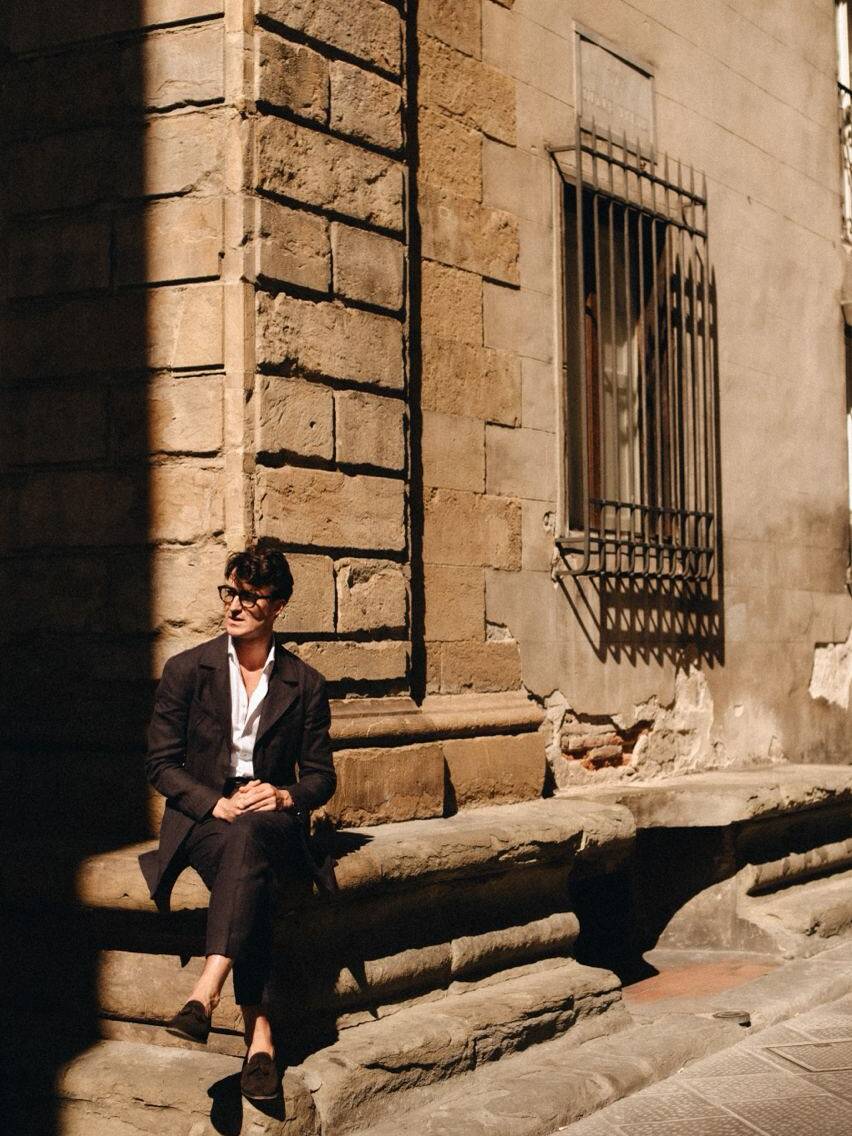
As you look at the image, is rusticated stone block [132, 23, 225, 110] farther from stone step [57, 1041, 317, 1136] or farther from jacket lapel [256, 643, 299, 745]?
stone step [57, 1041, 317, 1136]

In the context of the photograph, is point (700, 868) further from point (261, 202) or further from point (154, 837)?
point (261, 202)

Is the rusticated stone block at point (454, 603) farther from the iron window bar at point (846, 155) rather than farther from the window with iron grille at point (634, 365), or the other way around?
the iron window bar at point (846, 155)

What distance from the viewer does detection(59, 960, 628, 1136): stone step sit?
14.5 feet

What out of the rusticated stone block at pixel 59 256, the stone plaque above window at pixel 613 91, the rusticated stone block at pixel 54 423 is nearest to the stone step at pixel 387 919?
the rusticated stone block at pixel 54 423

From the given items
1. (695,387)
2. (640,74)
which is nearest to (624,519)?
(695,387)

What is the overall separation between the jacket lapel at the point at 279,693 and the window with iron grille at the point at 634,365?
8.15 ft

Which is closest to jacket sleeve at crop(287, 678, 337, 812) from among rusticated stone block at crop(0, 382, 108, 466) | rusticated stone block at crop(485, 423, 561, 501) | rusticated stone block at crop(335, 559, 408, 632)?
rusticated stone block at crop(335, 559, 408, 632)

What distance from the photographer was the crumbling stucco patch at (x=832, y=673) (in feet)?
30.9

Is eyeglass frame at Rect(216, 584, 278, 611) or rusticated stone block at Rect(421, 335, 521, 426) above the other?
rusticated stone block at Rect(421, 335, 521, 426)

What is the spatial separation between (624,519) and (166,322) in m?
Answer: 2.95

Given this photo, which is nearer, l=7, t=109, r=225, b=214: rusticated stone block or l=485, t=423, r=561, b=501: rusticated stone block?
l=7, t=109, r=225, b=214: rusticated stone block

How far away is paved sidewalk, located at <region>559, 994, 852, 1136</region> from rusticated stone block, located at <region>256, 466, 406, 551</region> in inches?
79.0

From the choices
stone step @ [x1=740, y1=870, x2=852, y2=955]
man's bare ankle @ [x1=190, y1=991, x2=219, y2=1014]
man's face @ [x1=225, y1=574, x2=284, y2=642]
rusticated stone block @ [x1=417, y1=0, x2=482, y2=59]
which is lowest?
stone step @ [x1=740, y1=870, x2=852, y2=955]

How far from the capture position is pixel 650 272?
324 inches
